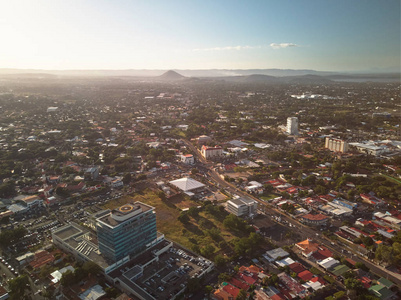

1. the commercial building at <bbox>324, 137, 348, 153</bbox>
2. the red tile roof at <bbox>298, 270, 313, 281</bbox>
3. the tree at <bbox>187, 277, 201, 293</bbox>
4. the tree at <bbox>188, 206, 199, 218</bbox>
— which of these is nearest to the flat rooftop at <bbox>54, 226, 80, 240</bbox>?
the tree at <bbox>188, 206, 199, 218</bbox>

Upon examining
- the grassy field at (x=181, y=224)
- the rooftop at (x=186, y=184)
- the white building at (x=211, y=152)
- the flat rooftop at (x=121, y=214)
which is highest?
the flat rooftop at (x=121, y=214)

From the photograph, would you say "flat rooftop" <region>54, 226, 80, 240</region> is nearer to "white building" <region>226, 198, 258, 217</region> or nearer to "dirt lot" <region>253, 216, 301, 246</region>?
"white building" <region>226, 198, 258, 217</region>

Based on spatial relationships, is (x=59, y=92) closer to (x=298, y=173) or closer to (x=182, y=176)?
(x=182, y=176)

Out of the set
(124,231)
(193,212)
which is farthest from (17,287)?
(193,212)

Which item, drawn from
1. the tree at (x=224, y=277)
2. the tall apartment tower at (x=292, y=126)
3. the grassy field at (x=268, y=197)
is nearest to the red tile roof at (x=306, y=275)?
the tree at (x=224, y=277)

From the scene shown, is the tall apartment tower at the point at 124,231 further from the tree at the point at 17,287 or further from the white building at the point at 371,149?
the white building at the point at 371,149

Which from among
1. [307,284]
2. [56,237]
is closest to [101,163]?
[56,237]

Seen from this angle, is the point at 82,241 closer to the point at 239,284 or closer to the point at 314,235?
the point at 239,284
